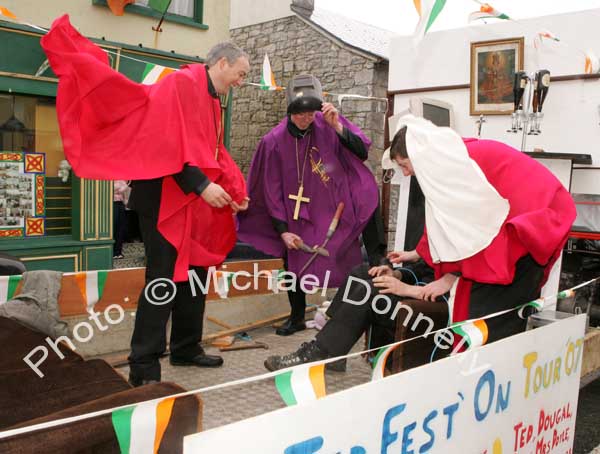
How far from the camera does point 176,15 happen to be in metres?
6.84

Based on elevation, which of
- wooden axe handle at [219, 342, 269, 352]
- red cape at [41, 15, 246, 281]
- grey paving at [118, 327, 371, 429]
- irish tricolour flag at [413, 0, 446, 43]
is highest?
irish tricolour flag at [413, 0, 446, 43]

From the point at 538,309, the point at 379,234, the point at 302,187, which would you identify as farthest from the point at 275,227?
the point at 538,309

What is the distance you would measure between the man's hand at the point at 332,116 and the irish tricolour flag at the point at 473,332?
2.06m

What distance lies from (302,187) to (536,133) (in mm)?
1642

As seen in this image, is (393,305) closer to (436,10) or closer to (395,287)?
(395,287)

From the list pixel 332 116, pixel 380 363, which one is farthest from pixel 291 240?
pixel 380 363

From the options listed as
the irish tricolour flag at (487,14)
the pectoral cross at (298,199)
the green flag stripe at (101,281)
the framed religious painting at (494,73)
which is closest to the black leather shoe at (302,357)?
the green flag stripe at (101,281)

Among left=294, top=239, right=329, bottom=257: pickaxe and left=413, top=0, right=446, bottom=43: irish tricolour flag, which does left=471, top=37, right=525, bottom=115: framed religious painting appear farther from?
left=294, top=239, right=329, bottom=257: pickaxe

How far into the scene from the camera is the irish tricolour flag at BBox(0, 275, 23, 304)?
3.00 metres

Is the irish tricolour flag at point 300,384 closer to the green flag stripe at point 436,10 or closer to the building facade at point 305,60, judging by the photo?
the green flag stripe at point 436,10

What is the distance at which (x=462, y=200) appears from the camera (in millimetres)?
2354

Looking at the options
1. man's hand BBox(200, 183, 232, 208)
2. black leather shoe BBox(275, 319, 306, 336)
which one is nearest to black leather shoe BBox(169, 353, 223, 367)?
black leather shoe BBox(275, 319, 306, 336)

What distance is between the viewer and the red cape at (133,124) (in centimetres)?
283

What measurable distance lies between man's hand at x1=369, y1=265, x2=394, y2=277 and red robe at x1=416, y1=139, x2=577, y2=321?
558 millimetres
